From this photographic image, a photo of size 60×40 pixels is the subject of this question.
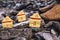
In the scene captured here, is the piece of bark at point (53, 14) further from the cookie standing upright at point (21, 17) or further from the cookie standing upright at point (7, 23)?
the cookie standing upright at point (7, 23)

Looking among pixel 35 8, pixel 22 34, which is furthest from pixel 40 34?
pixel 35 8

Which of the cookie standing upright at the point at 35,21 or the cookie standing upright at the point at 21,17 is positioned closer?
the cookie standing upright at the point at 35,21

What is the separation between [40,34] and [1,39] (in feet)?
1.08

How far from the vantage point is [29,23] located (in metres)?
1.65

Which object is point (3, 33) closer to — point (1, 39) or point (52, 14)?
point (1, 39)

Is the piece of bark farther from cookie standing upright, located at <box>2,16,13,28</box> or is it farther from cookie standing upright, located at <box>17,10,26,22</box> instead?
cookie standing upright, located at <box>2,16,13,28</box>

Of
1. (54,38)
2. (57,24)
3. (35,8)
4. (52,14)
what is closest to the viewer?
(54,38)

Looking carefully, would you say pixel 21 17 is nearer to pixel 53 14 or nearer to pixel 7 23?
pixel 7 23

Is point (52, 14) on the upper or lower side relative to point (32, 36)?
upper

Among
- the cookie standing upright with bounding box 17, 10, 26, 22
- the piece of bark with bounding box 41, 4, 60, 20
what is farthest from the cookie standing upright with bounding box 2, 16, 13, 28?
the piece of bark with bounding box 41, 4, 60, 20

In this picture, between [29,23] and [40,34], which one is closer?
[40,34]

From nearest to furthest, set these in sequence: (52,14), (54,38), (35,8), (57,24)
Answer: (54,38)
(57,24)
(52,14)
(35,8)

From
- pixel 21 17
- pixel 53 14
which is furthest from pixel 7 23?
pixel 53 14

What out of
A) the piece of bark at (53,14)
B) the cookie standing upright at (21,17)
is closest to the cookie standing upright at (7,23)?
the cookie standing upright at (21,17)
